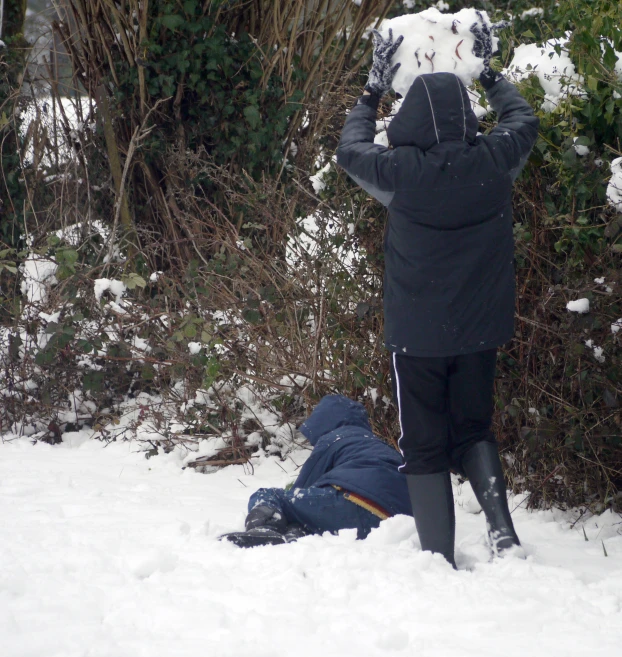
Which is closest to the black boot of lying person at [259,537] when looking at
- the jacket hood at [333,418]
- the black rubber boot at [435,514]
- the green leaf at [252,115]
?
the black rubber boot at [435,514]

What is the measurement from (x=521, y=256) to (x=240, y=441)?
2.13 m

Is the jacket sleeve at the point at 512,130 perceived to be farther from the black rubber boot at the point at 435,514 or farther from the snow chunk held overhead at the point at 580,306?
the black rubber boot at the point at 435,514

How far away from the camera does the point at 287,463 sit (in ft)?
15.9

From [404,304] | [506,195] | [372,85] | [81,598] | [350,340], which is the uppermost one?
[372,85]

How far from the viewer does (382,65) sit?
120 inches

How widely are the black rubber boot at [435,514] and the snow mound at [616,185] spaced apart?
1.28 metres

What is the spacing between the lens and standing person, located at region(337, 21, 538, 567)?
110 inches

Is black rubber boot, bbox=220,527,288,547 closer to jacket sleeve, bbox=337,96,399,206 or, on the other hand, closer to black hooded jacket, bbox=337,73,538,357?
black hooded jacket, bbox=337,73,538,357

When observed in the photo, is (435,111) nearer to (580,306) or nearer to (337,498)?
(580,306)

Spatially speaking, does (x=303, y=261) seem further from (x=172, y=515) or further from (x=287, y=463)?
(x=172, y=515)

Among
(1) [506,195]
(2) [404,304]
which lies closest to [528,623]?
(2) [404,304]

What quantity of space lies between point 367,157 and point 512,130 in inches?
20.8

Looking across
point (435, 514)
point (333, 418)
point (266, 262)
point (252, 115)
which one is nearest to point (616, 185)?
point (435, 514)

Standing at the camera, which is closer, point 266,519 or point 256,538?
point 256,538
